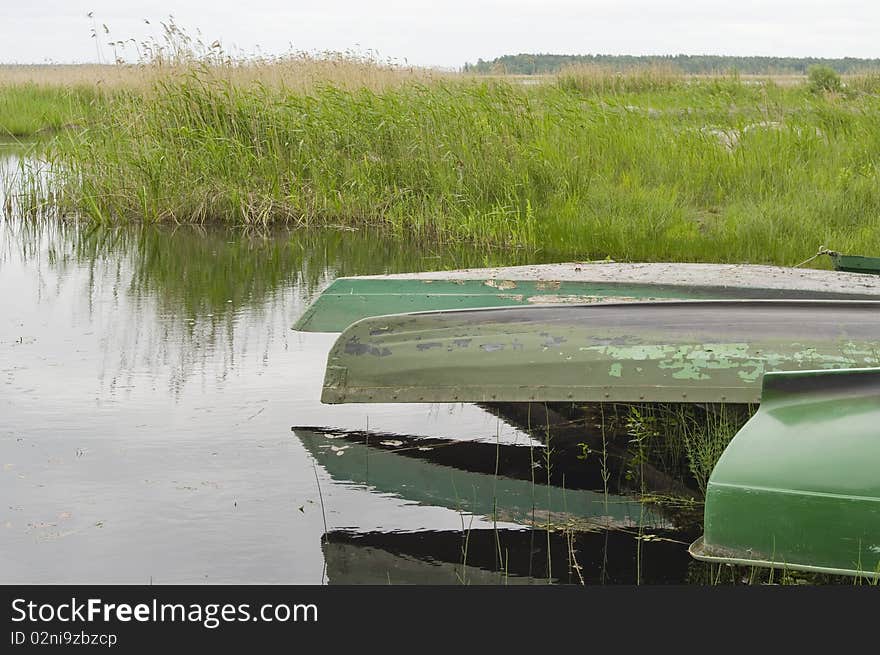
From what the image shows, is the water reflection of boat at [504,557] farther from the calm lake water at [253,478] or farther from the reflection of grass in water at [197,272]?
the reflection of grass in water at [197,272]

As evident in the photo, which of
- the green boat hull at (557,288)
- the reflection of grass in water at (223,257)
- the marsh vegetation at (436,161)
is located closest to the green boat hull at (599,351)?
the green boat hull at (557,288)

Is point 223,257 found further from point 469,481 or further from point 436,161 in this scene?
point 469,481

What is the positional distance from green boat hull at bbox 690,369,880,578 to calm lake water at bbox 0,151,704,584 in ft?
1.36

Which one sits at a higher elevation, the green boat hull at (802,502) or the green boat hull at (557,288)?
the green boat hull at (557,288)

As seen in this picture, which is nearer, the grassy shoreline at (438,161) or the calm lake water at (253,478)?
the calm lake water at (253,478)

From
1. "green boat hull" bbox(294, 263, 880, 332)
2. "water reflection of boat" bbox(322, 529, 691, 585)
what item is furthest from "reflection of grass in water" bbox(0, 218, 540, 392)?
"water reflection of boat" bbox(322, 529, 691, 585)

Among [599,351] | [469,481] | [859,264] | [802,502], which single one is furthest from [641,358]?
[859,264]

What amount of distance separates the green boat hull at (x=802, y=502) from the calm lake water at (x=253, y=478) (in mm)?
415

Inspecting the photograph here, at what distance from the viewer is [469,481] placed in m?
4.40

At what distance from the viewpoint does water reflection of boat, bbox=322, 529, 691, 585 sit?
11.6 feet

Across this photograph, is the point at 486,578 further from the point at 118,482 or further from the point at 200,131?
the point at 200,131

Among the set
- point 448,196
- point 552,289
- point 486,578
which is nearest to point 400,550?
point 486,578

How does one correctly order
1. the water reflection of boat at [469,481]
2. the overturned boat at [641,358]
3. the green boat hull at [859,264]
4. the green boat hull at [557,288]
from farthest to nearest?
the green boat hull at [859,264] < the green boat hull at [557,288] < the water reflection of boat at [469,481] < the overturned boat at [641,358]

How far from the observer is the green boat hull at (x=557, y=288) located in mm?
5430
